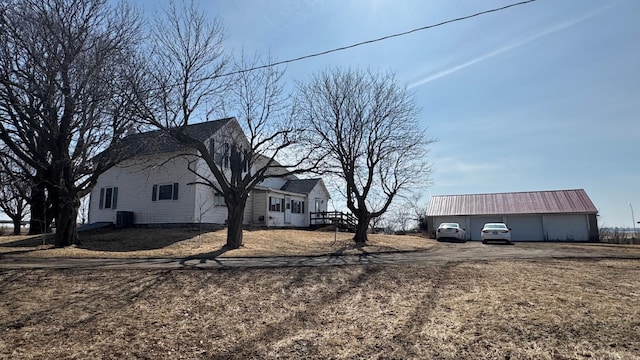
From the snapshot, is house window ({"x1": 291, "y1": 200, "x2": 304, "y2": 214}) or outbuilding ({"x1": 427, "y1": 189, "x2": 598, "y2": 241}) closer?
house window ({"x1": 291, "y1": 200, "x2": 304, "y2": 214})

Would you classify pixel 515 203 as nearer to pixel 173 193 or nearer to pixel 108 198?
pixel 173 193

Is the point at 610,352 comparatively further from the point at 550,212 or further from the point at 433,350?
the point at 550,212

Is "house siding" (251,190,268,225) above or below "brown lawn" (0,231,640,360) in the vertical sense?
above

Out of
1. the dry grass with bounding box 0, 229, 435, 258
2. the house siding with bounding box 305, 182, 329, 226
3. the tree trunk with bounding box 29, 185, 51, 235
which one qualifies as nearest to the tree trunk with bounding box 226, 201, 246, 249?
the dry grass with bounding box 0, 229, 435, 258

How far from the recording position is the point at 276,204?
32219mm

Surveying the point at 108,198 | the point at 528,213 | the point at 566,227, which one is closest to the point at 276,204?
the point at 108,198

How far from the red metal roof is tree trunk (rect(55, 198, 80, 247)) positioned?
34.1 meters

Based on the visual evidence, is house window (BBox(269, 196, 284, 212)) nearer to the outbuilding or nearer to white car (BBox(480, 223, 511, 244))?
white car (BBox(480, 223, 511, 244))

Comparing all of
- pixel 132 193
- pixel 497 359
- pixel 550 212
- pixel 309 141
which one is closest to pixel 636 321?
pixel 497 359

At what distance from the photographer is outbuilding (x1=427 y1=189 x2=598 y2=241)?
3694cm

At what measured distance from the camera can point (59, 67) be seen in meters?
13.2

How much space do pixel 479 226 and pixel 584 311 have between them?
36324mm

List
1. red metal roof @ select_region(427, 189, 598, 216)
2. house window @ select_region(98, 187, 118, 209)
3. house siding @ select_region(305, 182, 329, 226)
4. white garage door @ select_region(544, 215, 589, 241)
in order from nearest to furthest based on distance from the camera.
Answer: house window @ select_region(98, 187, 118, 209) → white garage door @ select_region(544, 215, 589, 241) → house siding @ select_region(305, 182, 329, 226) → red metal roof @ select_region(427, 189, 598, 216)

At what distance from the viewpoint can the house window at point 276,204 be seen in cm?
3140
